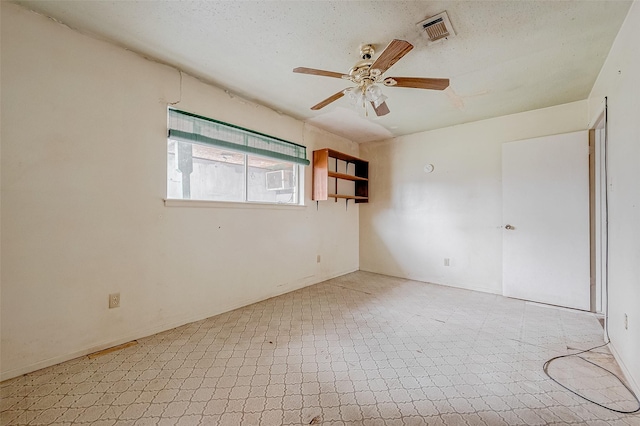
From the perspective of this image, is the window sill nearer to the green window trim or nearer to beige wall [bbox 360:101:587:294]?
the green window trim

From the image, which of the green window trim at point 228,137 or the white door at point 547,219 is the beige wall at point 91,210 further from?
the white door at point 547,219

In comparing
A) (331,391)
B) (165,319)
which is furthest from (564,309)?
(165,319)

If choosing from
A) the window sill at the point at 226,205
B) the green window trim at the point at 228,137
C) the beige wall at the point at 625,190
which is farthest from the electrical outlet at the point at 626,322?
the green window trim at the point at 228,137

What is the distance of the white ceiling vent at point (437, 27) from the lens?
68.5 inches

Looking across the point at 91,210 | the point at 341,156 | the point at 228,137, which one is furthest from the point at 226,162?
the point at 341,156

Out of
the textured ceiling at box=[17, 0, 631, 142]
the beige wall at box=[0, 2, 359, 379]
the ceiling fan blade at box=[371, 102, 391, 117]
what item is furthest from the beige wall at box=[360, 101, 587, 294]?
the beige wall at box=[0, 2, 359, 379]

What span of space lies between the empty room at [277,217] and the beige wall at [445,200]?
0.19 ft

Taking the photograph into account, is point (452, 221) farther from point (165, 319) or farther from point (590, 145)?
point (165, 319)

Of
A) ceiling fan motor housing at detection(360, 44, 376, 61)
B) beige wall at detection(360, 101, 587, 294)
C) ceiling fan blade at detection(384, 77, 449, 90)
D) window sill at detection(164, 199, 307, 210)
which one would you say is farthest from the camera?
beige wall at detection(360, 101, 587, 294)

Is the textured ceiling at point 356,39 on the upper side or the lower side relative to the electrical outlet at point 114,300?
upper

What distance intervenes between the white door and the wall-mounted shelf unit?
208 cm

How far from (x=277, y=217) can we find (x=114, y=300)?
1.83 m

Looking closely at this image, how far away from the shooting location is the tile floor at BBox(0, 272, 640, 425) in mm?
1371

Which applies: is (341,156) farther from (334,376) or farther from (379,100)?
(334,376)
